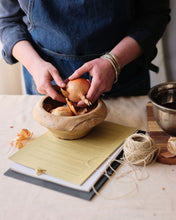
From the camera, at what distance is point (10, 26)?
1.08 meters

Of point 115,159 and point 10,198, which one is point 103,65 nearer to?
point 115,159

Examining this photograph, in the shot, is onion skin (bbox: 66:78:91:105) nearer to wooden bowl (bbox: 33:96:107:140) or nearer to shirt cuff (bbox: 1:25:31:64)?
wooden bowl (bbox: 33:96:107:140)

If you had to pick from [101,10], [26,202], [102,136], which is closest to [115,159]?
[102,136]

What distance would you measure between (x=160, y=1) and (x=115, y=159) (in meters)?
0.61

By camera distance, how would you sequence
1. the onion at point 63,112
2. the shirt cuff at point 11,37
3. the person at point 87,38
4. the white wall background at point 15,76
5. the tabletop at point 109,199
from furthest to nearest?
1. the white wall background at point 15,76
2. the shirt cuff at point 11,37
3. the person at point 87,38
4. the onion at point 63,112
5. the tabletop at point 109,199

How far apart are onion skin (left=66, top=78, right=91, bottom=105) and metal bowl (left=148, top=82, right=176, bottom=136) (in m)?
0.20

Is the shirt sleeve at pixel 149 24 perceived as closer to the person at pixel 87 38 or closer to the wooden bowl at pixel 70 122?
the person at pixel 87 38

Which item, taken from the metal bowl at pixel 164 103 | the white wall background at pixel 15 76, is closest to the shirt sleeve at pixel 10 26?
the metal bowl at pixel 164 103

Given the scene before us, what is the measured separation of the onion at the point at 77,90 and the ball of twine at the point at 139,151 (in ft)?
0.65

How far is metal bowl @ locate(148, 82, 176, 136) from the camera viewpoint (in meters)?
0.75

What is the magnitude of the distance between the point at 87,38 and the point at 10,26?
0.34m

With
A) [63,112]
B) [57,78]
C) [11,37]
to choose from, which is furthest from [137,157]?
[11,37]

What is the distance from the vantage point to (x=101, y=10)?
924 mm

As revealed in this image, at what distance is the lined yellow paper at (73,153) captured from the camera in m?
0.68
